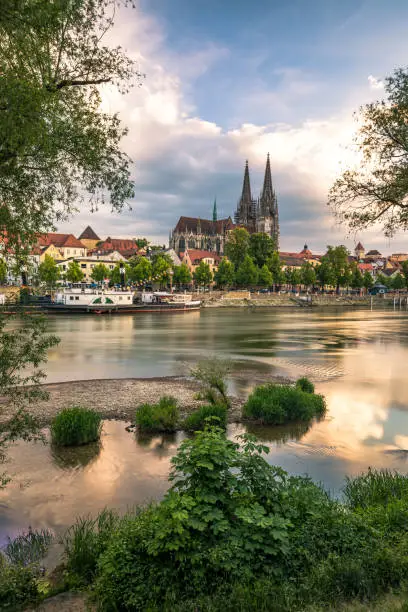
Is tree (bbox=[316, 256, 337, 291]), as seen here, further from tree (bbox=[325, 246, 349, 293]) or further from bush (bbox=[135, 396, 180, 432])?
bush (bbox=[135, 396, 180, 432])

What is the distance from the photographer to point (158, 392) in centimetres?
1950

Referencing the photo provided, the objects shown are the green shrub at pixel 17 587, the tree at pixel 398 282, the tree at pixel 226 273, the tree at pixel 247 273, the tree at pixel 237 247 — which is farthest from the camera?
the tree at pixel 398 282

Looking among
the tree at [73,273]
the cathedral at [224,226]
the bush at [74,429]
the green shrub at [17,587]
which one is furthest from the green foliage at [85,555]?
the cathedral at [224,226]

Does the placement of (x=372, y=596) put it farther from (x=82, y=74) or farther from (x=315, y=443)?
(x=82, y=74)

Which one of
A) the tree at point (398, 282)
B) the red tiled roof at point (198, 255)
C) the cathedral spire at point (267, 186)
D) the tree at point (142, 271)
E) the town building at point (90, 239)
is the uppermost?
the cathedral spire at point (267, 186)

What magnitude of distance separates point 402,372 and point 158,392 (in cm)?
1686

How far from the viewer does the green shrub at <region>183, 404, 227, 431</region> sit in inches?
559

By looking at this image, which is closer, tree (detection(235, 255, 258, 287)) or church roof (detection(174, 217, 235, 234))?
tree (detection(235, 255, 258, 287))

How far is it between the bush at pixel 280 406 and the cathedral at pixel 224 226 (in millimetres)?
161973

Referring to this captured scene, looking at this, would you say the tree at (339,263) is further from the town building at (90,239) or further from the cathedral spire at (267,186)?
the town building at (90,239)

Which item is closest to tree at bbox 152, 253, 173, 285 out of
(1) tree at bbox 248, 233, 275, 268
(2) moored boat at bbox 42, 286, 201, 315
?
(2) moored boat at bbox 42, 286, 201, 315

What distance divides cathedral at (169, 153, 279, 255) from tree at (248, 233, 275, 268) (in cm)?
4622

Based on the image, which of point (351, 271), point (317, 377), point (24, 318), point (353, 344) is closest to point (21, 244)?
point (24, 318)

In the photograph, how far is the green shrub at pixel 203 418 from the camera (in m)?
14.2
